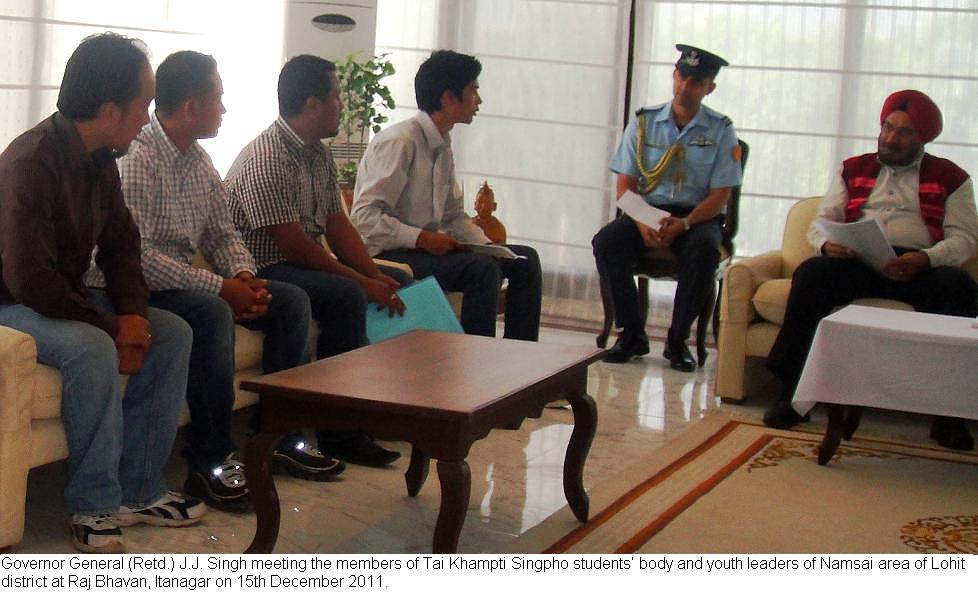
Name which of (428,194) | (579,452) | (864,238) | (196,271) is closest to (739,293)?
(864,238)

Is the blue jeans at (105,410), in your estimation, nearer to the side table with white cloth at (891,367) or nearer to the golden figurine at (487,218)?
the side table with white cloth at (891,367)

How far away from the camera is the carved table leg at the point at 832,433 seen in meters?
3.67

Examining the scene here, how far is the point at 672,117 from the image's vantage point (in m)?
5.31

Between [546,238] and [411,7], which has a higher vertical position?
[411,7]

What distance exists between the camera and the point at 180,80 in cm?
315

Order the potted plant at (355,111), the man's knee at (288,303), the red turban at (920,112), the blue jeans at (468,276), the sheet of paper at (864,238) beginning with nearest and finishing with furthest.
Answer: the man's knee at (288,303) → the sheet of paper at (864,238) → the blue jeans at (468,276) → the red turban at (920,112) → the potted plant at (355,111)

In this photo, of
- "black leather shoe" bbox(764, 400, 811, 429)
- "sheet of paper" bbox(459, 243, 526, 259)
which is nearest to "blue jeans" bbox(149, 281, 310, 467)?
"sheet of paper" bbox(459, 243, 526, 259)

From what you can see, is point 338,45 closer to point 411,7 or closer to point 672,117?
point 411,7

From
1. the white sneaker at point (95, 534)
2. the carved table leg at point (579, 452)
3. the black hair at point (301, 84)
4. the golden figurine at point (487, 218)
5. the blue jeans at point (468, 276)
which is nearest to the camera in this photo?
the white sneaker at point (95, 534)

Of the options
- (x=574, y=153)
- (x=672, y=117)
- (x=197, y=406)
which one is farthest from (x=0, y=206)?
(x=574, y=153)

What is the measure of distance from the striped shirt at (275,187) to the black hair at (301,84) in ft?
0.19

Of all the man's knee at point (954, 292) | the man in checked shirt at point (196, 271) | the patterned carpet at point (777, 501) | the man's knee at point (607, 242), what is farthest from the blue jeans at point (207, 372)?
the man's knee at point (954, 292)

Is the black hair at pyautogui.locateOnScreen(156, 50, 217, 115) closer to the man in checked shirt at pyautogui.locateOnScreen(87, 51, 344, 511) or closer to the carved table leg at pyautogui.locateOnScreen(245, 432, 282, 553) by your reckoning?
the man in checked shirt at pyautogui.locateOnScreen(87, 51, 344, 511)

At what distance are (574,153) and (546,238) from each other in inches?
17.6
